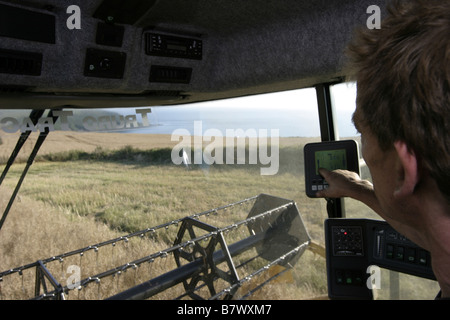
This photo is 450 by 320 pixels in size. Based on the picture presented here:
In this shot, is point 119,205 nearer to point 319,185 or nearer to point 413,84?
point 319,185

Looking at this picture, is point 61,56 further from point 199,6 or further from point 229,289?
point 229,289

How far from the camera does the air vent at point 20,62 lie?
1.09m

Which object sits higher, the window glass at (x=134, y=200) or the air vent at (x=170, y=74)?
the air vent at (x=170, y=74)

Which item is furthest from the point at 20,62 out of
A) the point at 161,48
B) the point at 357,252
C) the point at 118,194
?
the point at 357,252

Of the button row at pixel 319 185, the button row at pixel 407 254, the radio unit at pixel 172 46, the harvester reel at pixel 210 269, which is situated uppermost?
the radio unit at pixel 172 46

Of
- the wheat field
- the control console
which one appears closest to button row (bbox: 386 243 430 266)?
the control console

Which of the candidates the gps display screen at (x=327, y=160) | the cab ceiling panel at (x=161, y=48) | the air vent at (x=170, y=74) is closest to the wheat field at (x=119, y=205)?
the cab ceiling panel at (x=161, y=48)

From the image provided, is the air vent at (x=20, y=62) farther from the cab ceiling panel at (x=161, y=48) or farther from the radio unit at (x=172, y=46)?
the radio unit at (x=172, y=46)

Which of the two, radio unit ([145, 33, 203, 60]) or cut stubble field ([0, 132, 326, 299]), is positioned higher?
radio unit ([145, 33, 203, 60])

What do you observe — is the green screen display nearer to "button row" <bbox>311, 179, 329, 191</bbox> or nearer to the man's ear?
"button row" <bbox>311, 179, 329, 191</bbox>

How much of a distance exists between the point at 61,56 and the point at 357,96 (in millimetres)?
1116

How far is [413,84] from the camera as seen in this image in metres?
0.44

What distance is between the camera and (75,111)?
1.62 meters

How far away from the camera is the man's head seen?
0.42 metres
